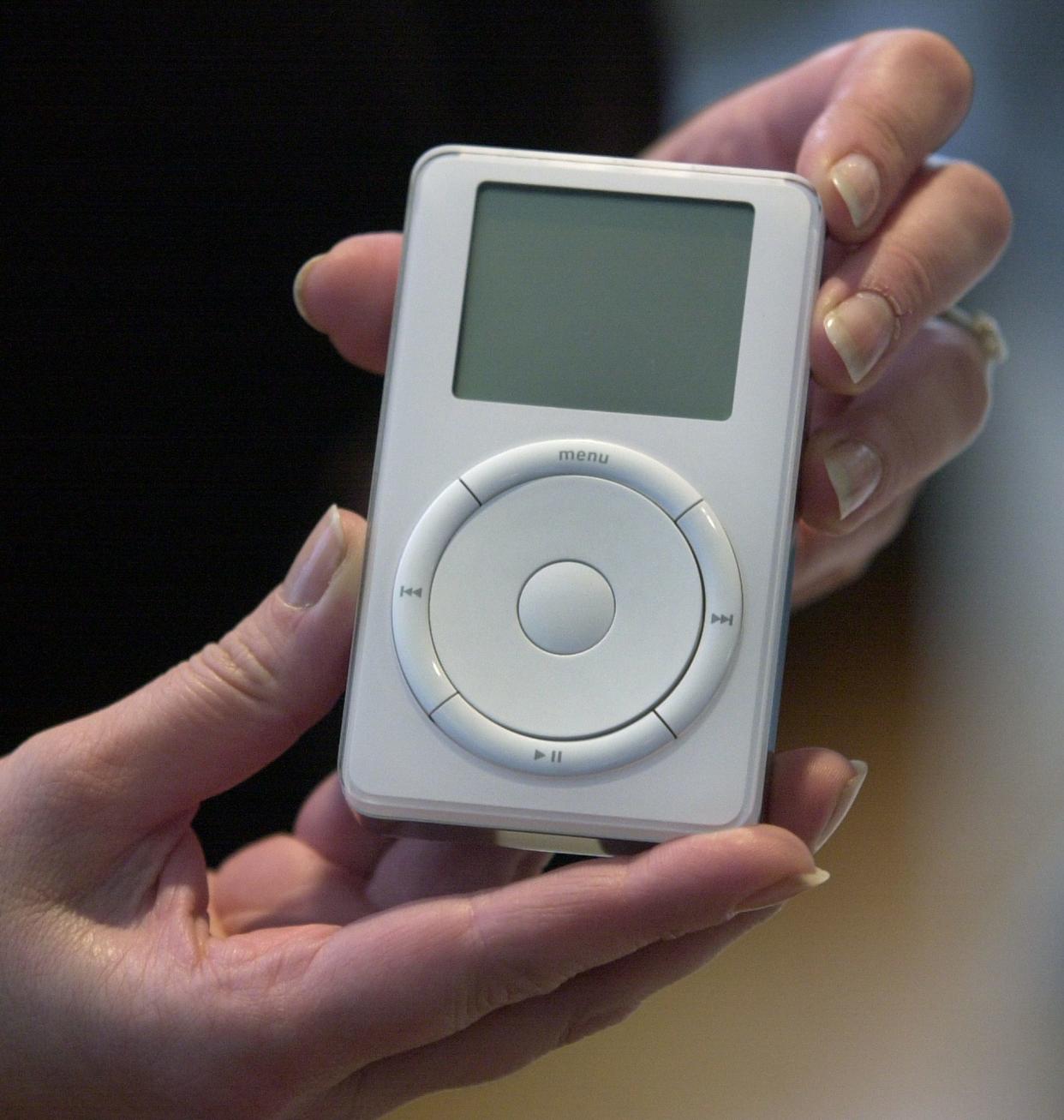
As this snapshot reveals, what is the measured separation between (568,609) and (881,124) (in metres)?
0.35

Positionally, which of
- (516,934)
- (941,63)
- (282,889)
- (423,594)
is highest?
(941,63)

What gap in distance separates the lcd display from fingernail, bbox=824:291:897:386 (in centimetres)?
5

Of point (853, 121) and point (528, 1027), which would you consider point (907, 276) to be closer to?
point (853, 121)

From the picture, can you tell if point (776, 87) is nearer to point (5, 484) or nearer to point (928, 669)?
point (928, 669)

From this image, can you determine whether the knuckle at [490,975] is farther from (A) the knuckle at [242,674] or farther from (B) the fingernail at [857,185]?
(B) the fingernail at [857,185]

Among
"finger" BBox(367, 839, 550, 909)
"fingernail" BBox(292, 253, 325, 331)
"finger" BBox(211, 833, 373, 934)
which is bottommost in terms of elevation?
"finger" BBox(211, 833, 373, 934)

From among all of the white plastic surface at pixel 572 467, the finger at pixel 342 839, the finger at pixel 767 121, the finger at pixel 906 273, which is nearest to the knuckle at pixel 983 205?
the finger at pixel 906 273

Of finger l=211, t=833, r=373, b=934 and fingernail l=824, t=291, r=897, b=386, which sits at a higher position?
fingernail l=824, t=291, r=897, b=386

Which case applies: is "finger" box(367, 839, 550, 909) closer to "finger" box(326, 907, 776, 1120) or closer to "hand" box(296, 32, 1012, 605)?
"finger" box(326, 907, 776, 1120)

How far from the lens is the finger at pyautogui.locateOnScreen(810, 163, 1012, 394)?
55 centimetres

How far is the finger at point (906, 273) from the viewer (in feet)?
1.81

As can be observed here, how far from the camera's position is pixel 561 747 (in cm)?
49

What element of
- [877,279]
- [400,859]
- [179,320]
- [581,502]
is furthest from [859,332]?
[179,320]

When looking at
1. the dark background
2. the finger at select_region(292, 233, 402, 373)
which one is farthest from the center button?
the dark background
